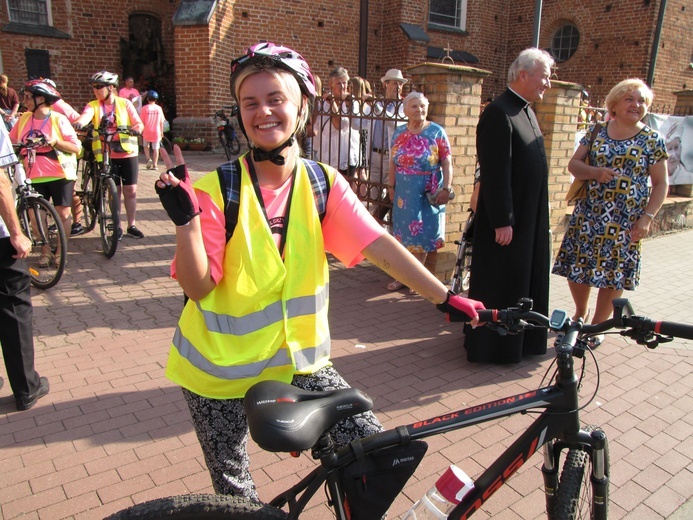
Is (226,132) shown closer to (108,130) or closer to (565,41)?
(108,130)

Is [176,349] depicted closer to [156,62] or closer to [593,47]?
[156,62]

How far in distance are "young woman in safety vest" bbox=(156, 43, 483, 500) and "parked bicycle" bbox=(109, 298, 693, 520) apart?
0.21 metres

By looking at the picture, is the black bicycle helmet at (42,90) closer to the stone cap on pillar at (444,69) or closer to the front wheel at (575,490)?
the stone cap on pillar at (444,69)

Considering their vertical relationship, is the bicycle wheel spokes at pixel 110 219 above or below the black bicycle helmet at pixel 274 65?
below

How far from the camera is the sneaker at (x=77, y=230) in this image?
7.59m

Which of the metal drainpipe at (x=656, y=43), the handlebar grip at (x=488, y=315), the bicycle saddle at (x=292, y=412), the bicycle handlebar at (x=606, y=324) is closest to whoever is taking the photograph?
the bicycle saddle at (x=292, y=412)

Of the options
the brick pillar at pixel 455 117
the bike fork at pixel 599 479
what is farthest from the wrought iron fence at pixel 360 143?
the bike fork at pixel 599 479

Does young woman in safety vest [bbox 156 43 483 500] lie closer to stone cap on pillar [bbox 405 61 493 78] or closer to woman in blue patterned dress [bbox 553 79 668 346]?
woman in blue patterned dress [bbox 553 79 668 346]

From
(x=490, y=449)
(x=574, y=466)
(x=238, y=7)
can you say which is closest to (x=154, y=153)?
(x=238, y=7)

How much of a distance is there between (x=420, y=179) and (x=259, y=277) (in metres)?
3.99

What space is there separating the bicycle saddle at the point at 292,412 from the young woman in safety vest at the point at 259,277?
10.1 inches

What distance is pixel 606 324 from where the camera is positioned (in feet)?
5.98

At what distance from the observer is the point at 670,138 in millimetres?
9305

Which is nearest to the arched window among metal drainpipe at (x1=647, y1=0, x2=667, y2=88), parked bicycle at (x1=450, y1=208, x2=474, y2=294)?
metal drainpipe at (x1=647, y1=0, x2=667, y2=88)
